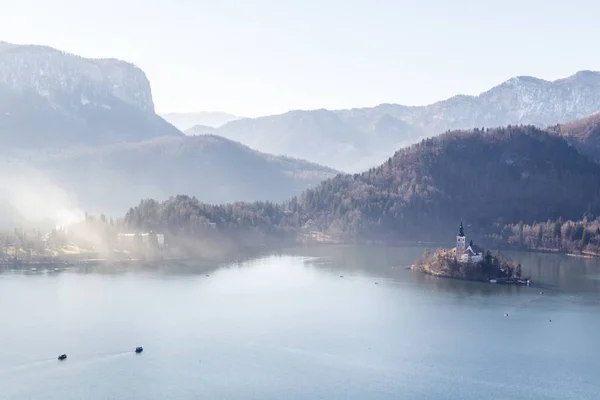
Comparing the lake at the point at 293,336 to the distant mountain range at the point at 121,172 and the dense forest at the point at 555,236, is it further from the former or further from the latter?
the distant mountain range at the point at 121,172

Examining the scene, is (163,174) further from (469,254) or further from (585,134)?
(469,254)

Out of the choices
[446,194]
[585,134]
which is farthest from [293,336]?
[585,134]

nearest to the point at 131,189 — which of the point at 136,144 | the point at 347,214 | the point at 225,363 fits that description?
the point at 136,144

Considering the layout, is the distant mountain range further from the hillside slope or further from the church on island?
the church on island

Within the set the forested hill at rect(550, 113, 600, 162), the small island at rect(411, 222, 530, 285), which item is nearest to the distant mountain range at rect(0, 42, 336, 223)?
the forested hill at rect(550, 113, 600, 162)

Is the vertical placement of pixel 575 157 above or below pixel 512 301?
above

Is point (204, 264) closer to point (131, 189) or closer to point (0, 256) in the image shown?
point (0, 256)

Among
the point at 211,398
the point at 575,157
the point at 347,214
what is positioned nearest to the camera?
the point at 211,398
